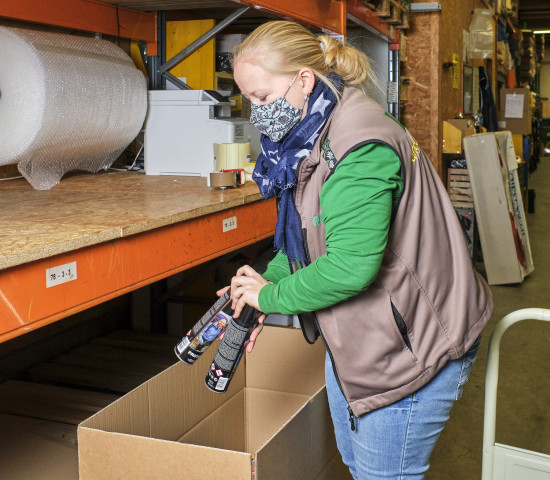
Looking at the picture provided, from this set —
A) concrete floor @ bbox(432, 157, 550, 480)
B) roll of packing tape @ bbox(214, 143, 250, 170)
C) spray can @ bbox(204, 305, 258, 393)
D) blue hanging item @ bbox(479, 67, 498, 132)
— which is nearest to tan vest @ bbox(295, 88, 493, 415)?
spray can @ bbox(204, 305, 258, 393)

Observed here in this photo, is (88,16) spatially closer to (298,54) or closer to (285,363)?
(285,363)

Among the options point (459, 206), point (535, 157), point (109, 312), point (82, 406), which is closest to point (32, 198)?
point (82, 406)

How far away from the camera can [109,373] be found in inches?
135

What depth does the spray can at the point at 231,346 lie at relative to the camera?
173 cm

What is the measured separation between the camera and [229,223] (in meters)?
2.60

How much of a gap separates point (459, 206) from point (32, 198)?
431 cm

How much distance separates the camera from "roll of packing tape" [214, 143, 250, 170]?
3.29m

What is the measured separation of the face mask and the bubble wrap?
54.0 inches

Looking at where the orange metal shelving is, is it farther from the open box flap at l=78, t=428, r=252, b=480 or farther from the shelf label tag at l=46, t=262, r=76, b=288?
the open box flap at l=78, t=428, r=252, b=480

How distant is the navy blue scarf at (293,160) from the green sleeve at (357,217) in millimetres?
160

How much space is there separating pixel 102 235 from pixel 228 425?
998 mm

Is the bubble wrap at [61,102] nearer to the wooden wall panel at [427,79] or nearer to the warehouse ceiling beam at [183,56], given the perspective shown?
the warehouse ceiling beam at [183,56]

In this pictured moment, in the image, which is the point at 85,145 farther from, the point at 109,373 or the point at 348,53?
the point at 348,53

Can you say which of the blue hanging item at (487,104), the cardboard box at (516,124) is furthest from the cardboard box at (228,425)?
the cardboard box at (516,124)
